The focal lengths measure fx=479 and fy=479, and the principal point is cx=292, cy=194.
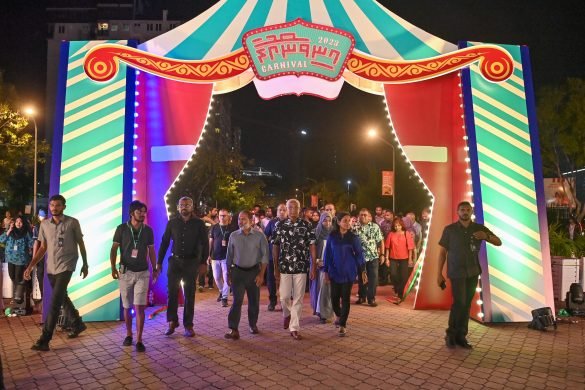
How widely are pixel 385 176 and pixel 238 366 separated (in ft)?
58.5

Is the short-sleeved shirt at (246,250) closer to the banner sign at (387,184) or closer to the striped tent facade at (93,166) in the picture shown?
→ the striped tent facade at (93,166)

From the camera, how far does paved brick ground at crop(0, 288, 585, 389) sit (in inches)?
180

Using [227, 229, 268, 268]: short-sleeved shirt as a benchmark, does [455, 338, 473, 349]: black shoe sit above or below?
below

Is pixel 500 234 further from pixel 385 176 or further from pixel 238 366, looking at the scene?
pixel 385 176

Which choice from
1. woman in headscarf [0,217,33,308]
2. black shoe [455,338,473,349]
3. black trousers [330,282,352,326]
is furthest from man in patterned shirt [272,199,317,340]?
woman in headscarf [0,217,33,308]

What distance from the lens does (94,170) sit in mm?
7117

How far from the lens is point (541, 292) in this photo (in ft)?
23.1

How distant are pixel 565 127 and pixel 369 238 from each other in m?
29.7

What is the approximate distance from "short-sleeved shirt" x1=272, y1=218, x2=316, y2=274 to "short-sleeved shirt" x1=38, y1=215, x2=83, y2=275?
8.30 ft

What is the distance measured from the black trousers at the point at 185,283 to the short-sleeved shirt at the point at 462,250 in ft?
10.6

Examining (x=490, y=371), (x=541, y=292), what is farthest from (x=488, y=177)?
(x=490, y=371)

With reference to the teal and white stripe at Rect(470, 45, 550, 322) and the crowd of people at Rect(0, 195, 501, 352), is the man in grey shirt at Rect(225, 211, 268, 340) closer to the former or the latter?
the crowd of people at Rect(0, 195, 501, 352)

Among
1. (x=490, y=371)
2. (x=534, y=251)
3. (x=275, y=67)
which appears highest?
(x=275, y=67)

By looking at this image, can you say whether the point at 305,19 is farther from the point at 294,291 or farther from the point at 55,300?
the point at 55,300
